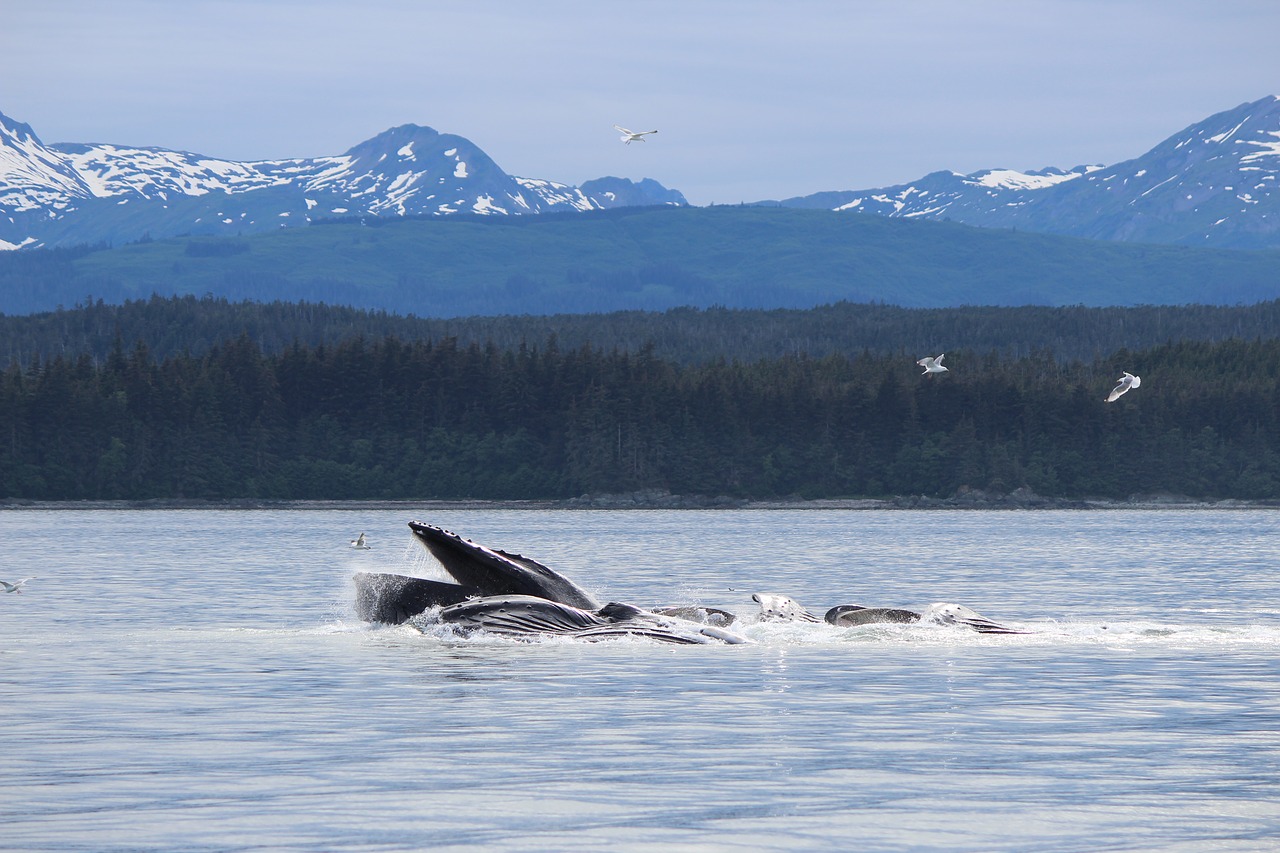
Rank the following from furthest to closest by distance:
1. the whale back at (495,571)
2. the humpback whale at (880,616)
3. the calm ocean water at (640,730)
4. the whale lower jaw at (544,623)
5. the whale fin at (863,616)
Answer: the whale fin at (863,616) → the humpback whale at (880,616) → the whale lower jaw at (544,623) → the whale back at (495,571) → the calm ocean water at (640,730)

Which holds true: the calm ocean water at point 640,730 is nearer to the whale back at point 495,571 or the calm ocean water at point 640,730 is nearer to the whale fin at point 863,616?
the whale fin at point 863,616

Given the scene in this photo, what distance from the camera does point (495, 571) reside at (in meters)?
39.1

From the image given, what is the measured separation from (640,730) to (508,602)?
532 inches

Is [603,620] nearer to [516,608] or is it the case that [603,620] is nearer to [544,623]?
[544,623]

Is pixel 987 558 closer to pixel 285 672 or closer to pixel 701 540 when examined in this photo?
pixel 701 540

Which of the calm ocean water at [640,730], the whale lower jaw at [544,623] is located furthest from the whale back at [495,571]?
the calm ocean water at [640,730]

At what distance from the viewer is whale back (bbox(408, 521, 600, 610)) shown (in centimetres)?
3812

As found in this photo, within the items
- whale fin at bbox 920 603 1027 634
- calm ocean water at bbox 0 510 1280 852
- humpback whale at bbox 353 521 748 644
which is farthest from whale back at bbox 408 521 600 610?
whale fin at bbox 920 603 1027 634

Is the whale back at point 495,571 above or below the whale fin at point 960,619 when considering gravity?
above

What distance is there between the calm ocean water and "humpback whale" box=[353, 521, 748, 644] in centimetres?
63

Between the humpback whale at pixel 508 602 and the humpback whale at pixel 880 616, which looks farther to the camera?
the humpback whale at pixel 880 616

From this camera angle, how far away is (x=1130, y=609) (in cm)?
5269

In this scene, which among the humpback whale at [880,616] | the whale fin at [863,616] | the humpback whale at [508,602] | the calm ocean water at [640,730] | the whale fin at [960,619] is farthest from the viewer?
the whale fin at [863,616]

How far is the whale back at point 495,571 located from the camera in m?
38.1
